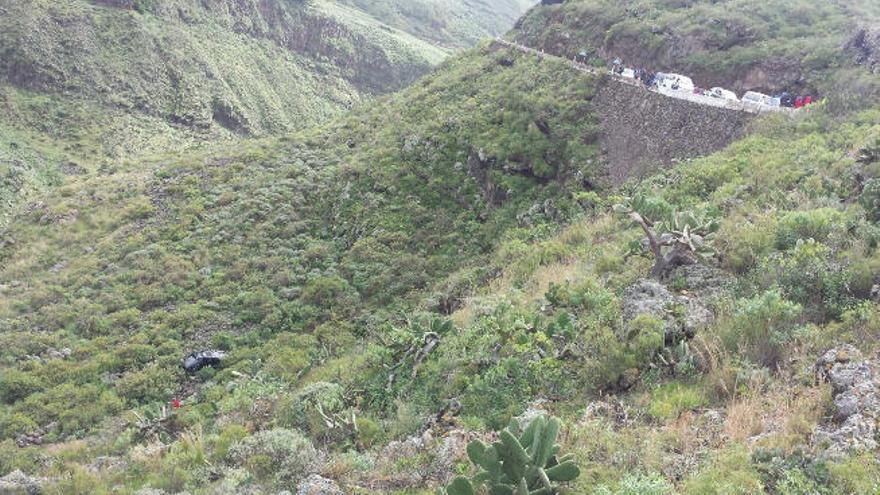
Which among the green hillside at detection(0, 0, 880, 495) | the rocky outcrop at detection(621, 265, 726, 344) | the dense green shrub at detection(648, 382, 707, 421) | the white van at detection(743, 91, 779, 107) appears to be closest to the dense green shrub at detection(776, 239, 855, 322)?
the green hillside at detection(0, 0, 880, 495)

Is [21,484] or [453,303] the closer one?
[21,484]

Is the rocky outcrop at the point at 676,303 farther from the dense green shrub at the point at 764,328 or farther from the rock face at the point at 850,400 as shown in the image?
the rock face at the point at 850,400

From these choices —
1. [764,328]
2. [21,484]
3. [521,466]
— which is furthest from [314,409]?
[764,328]

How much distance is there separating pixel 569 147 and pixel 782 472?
16968mm

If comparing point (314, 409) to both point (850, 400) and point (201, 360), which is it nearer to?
point (850, 400)

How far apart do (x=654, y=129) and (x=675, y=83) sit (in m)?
2.14

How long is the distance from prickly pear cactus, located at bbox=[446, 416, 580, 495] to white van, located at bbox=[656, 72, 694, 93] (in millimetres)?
17350

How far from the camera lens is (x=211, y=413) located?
542 inches

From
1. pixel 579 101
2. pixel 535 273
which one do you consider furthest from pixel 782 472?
pixel 579 101

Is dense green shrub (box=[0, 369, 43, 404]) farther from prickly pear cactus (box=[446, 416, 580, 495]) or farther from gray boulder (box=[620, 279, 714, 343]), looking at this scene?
prickly pear cactus (box=[446, 416, 580, 495])

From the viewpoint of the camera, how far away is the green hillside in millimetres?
6625

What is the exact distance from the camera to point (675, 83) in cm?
2089

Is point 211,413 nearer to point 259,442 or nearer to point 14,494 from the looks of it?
point 14,494

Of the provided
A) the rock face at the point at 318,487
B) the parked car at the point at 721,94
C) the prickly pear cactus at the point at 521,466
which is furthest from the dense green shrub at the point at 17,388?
the parked car at the point at 721,94
